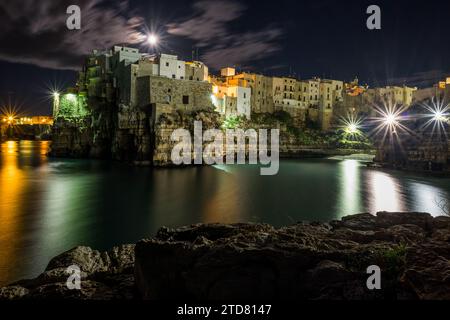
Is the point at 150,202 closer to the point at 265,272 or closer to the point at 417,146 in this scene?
the point at 265,272

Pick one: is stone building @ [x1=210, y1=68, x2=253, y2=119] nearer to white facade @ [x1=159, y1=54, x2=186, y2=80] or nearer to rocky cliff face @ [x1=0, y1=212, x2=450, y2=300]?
white facade @ [x1=159, y1=54, x2=186, y2=80]

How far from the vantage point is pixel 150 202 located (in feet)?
63.5

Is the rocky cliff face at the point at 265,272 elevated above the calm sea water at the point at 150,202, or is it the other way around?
the rocky cliff face at the point at 265,272

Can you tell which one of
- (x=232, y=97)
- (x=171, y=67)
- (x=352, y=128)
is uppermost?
(x=171, y=67)

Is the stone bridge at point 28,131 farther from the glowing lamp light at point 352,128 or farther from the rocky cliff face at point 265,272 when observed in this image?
the rocky cliff face at point 265,272

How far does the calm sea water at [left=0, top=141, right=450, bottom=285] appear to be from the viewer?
12.0 metres

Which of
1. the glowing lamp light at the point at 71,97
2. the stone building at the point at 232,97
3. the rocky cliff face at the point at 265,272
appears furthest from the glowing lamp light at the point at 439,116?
the glowing lamp light at the point at 71,97

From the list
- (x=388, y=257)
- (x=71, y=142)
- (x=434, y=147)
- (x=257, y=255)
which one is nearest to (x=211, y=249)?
(x=257, y=255)

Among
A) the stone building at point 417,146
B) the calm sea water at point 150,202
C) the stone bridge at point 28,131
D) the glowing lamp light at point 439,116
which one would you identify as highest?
the stone bridge at point 28,131

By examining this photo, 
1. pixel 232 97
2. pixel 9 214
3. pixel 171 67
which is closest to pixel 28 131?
pixel 232 97

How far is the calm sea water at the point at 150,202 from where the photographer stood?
1199cm

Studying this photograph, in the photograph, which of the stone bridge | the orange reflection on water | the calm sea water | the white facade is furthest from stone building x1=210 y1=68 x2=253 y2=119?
the stone bridge

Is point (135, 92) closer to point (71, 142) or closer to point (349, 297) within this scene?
point (71, 142)

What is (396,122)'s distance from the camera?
3988cm
